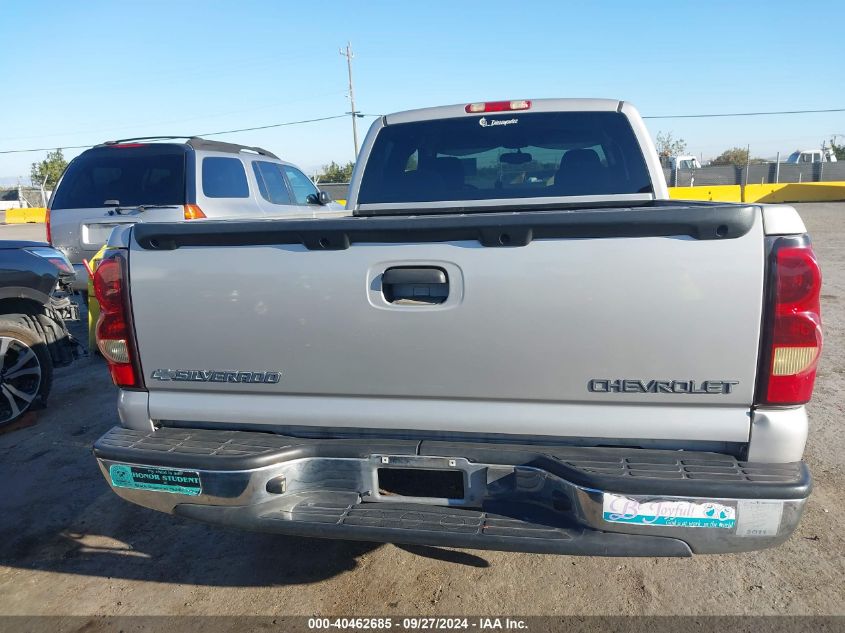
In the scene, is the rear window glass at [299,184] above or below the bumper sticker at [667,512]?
above

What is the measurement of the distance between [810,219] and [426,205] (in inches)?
806

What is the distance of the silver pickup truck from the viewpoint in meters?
2.04

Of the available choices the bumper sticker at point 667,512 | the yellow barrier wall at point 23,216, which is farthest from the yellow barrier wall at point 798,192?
the yellow barrier wall at point 23,216

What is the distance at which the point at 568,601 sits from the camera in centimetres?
277

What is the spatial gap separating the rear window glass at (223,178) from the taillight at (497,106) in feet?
13.3

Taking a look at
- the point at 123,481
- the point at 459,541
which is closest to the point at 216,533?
the point at 123,481

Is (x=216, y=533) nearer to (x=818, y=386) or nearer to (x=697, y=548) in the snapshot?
(x=697, y=548)

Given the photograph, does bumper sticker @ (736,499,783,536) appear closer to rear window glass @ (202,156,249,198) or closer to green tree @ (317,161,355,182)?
rear window glass @ (202,156,249,198)

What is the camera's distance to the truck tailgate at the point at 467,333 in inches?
81.1

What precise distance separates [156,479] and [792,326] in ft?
7.67

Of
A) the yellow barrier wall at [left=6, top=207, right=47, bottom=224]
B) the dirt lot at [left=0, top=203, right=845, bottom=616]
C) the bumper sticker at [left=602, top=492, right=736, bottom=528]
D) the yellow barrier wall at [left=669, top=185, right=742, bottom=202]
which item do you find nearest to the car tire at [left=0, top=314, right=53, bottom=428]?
the dirt lot at [left=0, top=203, right=845, bottom=616]

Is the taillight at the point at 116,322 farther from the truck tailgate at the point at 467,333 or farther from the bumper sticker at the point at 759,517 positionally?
the bumper sticker at the point at 759,517

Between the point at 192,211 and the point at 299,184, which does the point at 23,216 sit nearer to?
the point at 299,184

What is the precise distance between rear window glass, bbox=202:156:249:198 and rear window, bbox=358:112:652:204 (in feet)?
11.7
